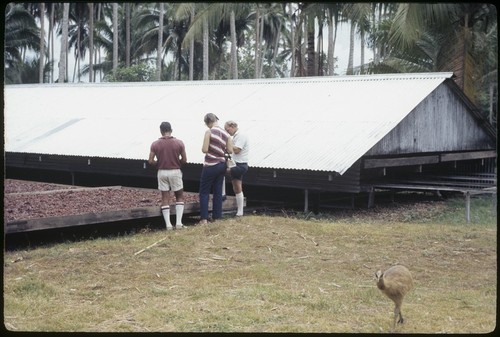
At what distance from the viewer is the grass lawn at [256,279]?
19.0 feet

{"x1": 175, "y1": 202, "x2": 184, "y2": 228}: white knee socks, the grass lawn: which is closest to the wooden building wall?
the grass lawn

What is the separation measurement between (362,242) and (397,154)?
619 centimetres

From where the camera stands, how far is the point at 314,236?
32.8 feet

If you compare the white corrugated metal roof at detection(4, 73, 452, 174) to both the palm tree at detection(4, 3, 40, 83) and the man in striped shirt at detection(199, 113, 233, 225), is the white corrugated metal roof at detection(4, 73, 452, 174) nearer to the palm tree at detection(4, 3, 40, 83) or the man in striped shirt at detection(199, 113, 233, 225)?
the man in striped shirt at detection(199, 113, 233, 225)

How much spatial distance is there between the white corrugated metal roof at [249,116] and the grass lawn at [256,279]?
3166 millimetres

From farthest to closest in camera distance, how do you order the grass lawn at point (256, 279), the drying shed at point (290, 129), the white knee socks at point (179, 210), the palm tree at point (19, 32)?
the palm tree at point (19, 32) < the drying shed at point (290, 129) < the white knee socks at point (179, 210) < the grass lawn at point (256, 279)

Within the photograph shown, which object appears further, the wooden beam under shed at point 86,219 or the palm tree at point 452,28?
the palm tree at point 452,28

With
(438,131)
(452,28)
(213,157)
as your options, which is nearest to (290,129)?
(438,131)

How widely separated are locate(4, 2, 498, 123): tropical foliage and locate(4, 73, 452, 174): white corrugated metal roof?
213 centimetres

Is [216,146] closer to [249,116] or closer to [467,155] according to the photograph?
[249,116]

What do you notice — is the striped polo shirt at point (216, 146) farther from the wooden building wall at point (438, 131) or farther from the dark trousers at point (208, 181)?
the wooden building wall at point (438, 131)

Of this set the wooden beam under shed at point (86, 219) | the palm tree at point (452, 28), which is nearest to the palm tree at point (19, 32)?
the palm tree at point (452, 28)

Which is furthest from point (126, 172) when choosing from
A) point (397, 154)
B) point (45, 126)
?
point (397, 154)

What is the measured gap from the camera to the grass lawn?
5777 millimetres
